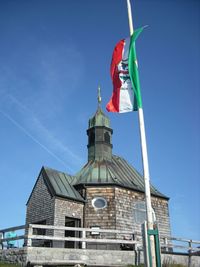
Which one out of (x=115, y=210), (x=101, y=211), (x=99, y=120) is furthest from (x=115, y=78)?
(x=99, y=120)

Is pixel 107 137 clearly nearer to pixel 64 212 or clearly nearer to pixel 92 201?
pixel 92 201

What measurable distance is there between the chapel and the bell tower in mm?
708

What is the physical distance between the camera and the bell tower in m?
26.1

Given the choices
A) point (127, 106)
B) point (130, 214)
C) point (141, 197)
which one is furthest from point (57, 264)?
point (141, 197)

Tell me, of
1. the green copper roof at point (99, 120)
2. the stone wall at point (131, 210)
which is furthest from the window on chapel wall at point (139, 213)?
the green copper roof at point (99, 120)

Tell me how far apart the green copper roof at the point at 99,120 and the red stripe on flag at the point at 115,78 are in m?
15.7

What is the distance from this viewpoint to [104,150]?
85.9 feet

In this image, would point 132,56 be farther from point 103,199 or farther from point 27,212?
point 27,212

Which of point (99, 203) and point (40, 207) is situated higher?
point (99, 203)

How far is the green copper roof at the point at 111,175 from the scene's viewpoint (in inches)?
901

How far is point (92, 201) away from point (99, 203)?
0.52 meters

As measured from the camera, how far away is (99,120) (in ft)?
90.3

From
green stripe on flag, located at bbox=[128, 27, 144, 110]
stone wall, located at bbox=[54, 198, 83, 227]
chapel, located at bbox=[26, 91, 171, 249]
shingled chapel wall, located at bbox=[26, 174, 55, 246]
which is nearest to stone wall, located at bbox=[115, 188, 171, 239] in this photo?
chapel, located at bbox=[26, 91, 171, 249]

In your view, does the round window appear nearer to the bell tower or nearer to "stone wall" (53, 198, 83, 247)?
"stone wall" (53, 198, 83, 247)
